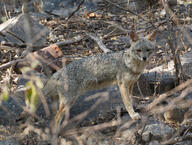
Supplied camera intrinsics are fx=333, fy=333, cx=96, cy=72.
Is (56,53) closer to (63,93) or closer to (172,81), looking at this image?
(63,93)

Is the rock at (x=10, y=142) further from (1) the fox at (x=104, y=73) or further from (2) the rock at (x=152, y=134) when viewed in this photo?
(2) the rock at (x=152, y=134)

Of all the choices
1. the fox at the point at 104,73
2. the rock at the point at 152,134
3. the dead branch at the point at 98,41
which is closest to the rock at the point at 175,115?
the rock at the point at 152,134

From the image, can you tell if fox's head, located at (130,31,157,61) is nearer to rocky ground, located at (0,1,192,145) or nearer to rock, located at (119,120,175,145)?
Answer: rocky ground, located at (0,1,192,145)

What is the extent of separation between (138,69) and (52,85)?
159cm

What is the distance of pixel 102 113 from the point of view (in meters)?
6.34

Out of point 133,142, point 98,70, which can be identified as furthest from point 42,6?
point 133,142

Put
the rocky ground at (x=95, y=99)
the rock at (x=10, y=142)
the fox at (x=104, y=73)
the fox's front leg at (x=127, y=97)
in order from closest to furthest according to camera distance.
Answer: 1. the rocky ground at (x=95, y=99)
2. the rock at (x=10, y=142)
3. the fox at (x=104, y=73)
4. the fox's front leg at (x=127, y=97)

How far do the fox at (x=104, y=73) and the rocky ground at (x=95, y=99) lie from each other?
1.04ft

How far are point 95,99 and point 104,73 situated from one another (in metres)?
0.66

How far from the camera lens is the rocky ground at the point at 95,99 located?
4.62 m

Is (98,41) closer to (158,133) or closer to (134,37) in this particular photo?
(134,37)

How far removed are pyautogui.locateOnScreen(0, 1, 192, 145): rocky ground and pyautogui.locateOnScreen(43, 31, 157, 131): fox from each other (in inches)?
12.4

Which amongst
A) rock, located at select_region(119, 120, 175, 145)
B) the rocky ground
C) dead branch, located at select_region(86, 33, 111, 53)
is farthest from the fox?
dead branch, located at select_region(86, 33, 111, 53)

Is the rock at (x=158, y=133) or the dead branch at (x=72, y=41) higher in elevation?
the dead branch at (x=72, y=41)
